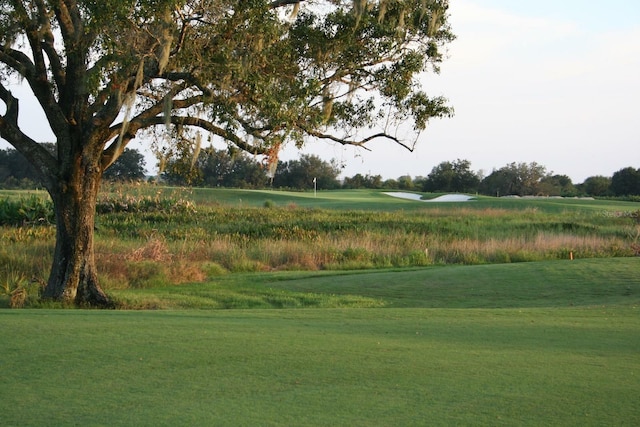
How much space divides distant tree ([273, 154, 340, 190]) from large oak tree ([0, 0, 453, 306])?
78116mm

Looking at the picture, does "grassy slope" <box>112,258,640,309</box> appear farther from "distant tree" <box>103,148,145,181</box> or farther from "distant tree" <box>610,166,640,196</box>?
"distant tree" <box>610,166,640,196</box>

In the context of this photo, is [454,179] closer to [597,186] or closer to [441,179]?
[441,179]

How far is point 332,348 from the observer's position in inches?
324

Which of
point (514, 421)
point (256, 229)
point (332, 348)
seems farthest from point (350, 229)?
point (514, 421)

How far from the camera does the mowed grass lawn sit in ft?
18.4

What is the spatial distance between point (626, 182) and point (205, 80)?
81961mm

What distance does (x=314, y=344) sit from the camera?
8422 millimetres

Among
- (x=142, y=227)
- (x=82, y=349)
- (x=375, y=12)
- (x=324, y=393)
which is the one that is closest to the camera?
(x=324, y=393)

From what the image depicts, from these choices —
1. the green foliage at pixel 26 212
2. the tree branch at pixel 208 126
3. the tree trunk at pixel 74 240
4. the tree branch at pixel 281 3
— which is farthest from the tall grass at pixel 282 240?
the tree branch at pixel 281 3

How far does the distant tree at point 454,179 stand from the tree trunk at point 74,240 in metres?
78.6

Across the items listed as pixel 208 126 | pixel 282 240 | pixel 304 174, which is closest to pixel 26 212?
pixel 282 240

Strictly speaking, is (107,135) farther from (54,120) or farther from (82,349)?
(82,349)

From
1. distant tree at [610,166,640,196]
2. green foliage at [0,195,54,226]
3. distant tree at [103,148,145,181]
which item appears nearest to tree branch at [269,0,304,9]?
green foliage at [0,195,54,226]

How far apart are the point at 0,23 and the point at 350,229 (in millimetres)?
20582
